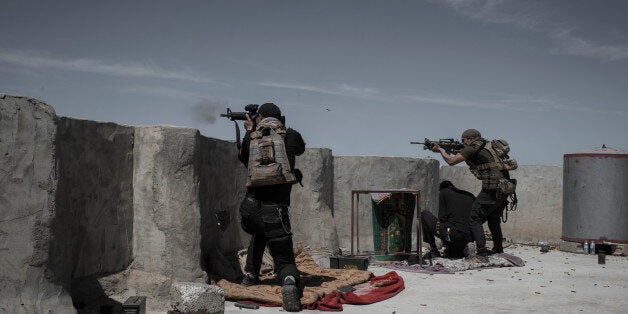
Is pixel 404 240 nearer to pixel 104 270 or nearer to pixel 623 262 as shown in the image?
pixel 623 262

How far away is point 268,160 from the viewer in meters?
5.96

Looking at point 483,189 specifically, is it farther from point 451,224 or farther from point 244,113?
point 244,113

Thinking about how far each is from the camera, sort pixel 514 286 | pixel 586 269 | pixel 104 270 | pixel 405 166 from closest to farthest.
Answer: pixel 104 270 < pixel 514 286 < pixel 586 269 < pixel 405 166

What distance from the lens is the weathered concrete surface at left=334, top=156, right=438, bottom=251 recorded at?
10148 mm

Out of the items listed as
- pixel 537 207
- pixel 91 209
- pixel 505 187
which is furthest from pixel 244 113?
pixel 537 207

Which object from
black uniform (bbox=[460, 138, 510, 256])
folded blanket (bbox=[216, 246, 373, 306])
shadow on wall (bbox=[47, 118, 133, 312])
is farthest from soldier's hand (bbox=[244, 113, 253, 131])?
black uniform (bbox=[460, 138, 510, 256])

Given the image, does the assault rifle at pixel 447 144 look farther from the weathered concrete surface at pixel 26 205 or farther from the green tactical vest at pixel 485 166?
the weathered concrete surface at pixel 26 205

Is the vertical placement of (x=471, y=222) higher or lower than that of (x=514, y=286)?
higher

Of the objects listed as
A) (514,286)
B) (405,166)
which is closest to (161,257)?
(514,286)

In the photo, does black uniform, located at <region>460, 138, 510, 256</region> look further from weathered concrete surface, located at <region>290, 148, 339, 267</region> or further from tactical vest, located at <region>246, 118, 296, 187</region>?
tactical vest, located at <region>246, 118, 296, 187</region>

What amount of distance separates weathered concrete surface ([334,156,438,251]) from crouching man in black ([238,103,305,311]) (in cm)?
399

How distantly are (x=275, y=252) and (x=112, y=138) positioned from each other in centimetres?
186

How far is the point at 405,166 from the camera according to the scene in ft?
34.8

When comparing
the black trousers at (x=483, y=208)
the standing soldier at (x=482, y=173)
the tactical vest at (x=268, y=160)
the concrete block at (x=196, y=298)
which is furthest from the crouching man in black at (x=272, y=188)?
the black trousers at (x=483, y=208)
